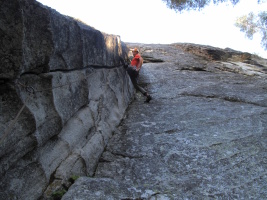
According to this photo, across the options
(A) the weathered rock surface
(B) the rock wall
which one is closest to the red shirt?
(A) the weathered rock surface

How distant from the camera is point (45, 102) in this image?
2396 mm

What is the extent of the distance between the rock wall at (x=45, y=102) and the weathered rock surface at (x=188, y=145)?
333 millimetres

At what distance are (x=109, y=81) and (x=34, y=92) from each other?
2.33 m

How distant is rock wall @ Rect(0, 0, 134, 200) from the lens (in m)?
1.85

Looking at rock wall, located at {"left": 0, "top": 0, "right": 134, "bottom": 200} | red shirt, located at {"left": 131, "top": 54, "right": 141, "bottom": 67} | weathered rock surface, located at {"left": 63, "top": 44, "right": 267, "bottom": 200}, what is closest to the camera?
rock wall, located at {"left": 0, "top": 0, "right": 134, "bottom": 200}

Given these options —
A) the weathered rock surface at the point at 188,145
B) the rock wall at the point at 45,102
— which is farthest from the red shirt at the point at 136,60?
the rock wall at the point at 45,102

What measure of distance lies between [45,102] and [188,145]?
210 centimetres

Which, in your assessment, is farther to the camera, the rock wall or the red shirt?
the red shirt

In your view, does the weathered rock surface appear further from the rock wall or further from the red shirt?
the red shirt

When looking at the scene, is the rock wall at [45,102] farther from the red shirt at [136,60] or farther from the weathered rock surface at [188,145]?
the red shirt at [136,60]

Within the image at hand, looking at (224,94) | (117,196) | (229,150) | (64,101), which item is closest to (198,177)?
(229,150)

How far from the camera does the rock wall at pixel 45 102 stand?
1.85 m

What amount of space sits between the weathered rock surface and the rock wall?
33cm

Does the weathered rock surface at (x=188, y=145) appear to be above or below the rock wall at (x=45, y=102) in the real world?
below
